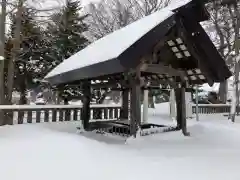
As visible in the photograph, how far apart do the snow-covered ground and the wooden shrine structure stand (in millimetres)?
839

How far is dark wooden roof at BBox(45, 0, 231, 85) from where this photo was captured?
22.3ft

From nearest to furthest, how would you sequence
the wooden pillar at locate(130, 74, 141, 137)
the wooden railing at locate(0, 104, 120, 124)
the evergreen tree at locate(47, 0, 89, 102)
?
the wooden pillar at locate(130, 74, 141, 137), the wooden railing at locate(0, 104, 120, 124), the evergreen tree at locate(47, 0, 89, 102)

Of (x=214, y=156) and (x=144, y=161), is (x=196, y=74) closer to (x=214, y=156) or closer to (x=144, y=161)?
(x=214, y=156)

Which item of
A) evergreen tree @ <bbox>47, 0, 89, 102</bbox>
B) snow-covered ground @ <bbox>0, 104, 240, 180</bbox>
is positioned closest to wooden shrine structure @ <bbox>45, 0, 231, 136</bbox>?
snow-covered ground @ <bbox>0, 104, 240, 180</bbox>

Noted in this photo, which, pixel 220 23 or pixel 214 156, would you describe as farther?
pixel 220 23

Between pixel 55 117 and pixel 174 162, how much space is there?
591cm

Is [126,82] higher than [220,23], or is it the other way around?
[220,23]

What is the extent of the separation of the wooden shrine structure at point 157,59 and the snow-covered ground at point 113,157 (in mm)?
839

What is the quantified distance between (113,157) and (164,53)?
4124 mm

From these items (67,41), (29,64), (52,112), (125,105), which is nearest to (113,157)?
(52,112)

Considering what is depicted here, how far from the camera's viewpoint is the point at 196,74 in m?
9.66

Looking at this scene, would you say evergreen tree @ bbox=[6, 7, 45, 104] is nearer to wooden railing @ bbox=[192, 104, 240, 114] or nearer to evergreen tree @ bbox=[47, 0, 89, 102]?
evergreen tree @ bbox=[47, 0, 89, 102]

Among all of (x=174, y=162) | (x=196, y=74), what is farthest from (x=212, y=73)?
(x=174, y=162)

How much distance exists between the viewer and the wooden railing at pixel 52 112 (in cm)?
973
